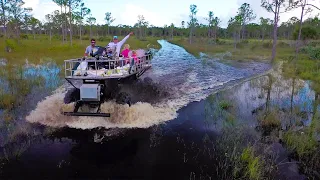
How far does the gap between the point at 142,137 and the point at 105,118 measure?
1.87m

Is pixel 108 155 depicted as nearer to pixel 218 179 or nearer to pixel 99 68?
pixel 218 179

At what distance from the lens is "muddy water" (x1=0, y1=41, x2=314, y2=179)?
6.16 metres

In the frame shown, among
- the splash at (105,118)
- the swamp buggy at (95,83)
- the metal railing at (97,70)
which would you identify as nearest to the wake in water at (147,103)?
the splash at (105,118)

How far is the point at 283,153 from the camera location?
689 centimetres

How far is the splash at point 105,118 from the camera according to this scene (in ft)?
28.7

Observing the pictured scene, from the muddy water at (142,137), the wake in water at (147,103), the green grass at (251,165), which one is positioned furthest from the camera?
the wake in water at (147,103)

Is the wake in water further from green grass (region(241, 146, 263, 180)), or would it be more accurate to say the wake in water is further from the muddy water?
green grass (region(241, 146, 263, 180))

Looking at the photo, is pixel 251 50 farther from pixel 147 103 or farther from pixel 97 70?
pixel 97 70

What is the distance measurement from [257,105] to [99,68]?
643cm

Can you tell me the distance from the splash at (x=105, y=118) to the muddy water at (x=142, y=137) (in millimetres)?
31

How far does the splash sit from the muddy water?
31mm

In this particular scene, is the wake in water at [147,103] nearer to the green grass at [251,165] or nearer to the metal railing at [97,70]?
the metal railing at [97,70]

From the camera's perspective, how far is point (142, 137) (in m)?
7.92

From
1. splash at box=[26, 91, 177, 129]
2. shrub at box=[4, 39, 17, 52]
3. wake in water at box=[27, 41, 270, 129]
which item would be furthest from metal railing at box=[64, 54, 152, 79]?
shrub at box=[4, 39, 17, 52]
